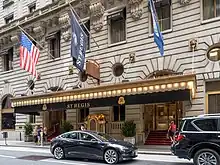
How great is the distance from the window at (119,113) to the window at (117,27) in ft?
17.1

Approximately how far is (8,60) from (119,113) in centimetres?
1850

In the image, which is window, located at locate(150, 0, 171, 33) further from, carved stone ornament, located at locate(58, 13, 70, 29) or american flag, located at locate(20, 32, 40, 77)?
american flag, located at locate(20, 32, 40, 77)

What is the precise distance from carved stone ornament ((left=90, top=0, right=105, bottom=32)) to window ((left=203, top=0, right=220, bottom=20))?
8.83 metres

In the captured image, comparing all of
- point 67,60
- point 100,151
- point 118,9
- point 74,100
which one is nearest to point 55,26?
point 67,60

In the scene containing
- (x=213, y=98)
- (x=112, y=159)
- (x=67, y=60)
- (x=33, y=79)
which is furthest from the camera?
(x=33, y=79)

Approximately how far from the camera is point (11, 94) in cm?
3831

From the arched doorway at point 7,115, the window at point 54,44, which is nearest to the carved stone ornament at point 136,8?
the window at point 54,44

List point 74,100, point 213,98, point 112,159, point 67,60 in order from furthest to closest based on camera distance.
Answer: point 67,60, point 74,100, point 213,98, point 112,159

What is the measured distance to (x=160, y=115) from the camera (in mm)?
25859

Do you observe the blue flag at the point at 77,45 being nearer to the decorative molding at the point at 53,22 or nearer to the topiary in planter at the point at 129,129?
the topiary in planter at the point at 129,129

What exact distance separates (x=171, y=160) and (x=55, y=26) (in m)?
20.3

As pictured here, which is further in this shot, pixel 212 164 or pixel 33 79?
pixel 33 79

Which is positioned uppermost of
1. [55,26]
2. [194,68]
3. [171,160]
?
[55,26]

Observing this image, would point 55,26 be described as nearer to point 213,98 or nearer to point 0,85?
point 0,85
